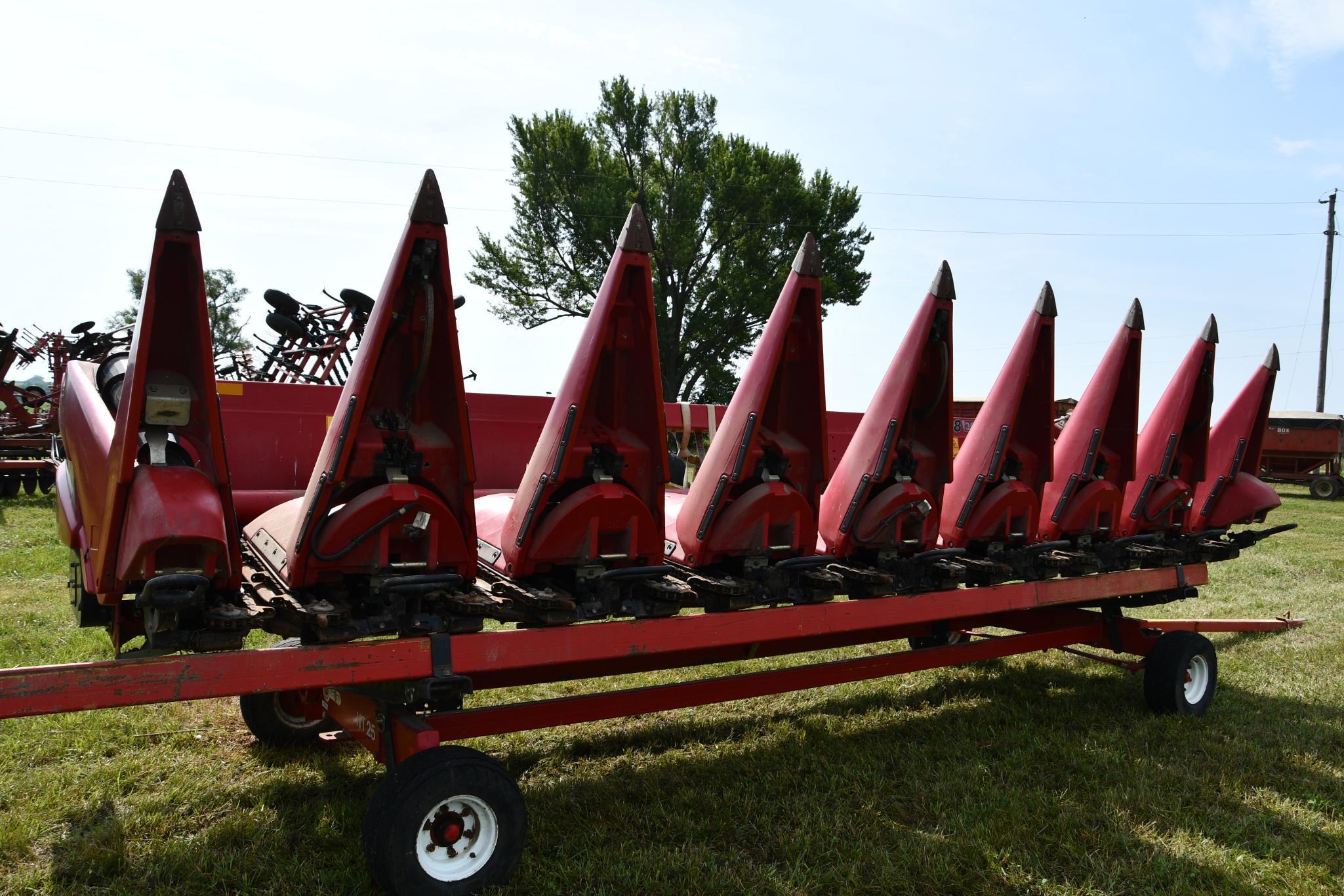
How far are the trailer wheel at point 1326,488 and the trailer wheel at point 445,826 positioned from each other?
2767cm

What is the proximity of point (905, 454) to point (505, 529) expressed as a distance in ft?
6.49

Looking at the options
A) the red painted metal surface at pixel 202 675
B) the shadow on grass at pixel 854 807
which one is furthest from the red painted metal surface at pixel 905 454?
the red painted metal surface at pixel 202 675

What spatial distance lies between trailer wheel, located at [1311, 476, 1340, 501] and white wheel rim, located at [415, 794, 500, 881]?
2770 cm

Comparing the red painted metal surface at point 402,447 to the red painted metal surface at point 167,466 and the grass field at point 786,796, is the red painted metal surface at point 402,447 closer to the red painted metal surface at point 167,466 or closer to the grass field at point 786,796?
the red painted metal surface at point 167,466

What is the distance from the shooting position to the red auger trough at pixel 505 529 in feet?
9.27

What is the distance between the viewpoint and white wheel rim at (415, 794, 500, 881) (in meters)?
3.06

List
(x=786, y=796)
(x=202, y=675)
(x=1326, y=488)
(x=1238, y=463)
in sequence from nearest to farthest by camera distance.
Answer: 1. (x=202, y=675)
2. (x=786, y=796)
3. (x=1238, y=463)
4. (x=1326, y=488)

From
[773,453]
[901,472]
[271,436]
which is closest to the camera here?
[773,453]

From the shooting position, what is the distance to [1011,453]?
16.0 ft

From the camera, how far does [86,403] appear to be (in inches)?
125

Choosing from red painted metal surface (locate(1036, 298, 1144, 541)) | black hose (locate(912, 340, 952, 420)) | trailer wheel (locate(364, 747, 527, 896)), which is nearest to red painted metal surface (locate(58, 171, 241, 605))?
trailer wheel (locate(364, 747, 527, 896))

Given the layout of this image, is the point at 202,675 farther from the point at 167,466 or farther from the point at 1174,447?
the point at 1174,447

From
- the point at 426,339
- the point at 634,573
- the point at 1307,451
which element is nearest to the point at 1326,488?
the point at 1307,451

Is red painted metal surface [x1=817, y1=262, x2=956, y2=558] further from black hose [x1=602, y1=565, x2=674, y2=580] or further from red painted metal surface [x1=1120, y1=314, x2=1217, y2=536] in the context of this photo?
red painted metal surface [x1=1120, y1=314, x2=1217, y2=536]
